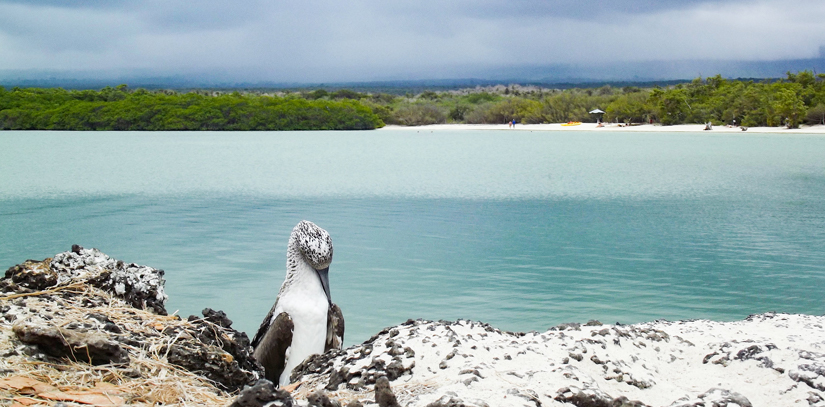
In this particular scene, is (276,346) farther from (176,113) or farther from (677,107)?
(176,113)

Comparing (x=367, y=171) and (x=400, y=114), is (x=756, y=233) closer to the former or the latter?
(x=367, y=171)

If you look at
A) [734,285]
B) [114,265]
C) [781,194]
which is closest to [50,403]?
[114,265]

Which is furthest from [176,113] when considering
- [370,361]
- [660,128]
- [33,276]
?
[370,361]

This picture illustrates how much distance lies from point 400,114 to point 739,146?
45.6 m

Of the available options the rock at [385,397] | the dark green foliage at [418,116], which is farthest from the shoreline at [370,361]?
the dark green foliage at [418,116]

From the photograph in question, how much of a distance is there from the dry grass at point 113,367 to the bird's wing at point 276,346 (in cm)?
66

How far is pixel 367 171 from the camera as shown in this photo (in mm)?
24219

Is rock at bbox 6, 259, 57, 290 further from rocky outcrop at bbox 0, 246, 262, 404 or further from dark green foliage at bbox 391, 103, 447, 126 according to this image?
dark green foliage at bbox 391, 103, 447, 126

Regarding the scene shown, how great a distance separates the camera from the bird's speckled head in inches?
138

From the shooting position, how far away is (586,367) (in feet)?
9.07

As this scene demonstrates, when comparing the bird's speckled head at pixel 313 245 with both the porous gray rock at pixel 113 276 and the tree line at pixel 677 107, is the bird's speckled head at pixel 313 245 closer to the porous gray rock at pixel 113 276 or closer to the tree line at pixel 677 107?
the porous gray rock at pixel 113 276

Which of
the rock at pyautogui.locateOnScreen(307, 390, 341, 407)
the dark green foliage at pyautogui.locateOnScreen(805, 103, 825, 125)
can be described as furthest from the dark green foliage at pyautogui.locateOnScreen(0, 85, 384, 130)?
the rock at pyautogui.locateOnScreen(307, 390, 341, 407)

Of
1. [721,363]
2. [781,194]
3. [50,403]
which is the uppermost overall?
[50,403]

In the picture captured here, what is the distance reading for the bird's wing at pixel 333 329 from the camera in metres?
3.53
